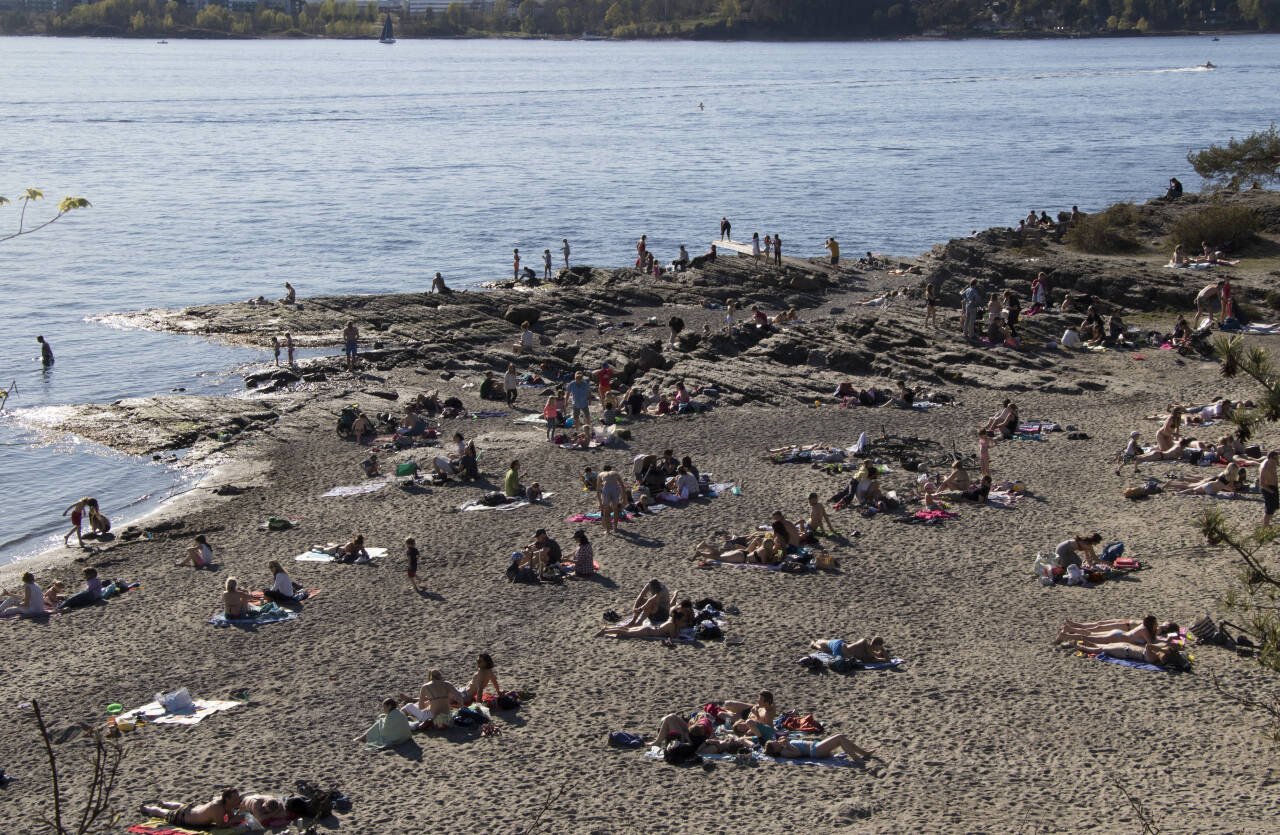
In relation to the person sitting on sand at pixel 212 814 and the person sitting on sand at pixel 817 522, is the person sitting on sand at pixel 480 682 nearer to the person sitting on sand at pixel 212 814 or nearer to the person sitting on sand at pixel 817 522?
the person sitting on sand at pixel 212 814

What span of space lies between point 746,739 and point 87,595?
10575 millimetres

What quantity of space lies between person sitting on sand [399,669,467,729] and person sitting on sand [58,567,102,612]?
6856 mm

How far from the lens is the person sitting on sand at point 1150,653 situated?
45.8 feet

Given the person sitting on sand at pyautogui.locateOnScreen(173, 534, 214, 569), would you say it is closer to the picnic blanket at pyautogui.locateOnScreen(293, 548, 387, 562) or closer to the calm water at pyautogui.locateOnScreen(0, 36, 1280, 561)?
the picnic blanket at pyautogui.locateOnScreen(293, 548, 387, 562)

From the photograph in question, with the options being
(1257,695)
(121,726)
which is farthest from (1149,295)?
(121,726)

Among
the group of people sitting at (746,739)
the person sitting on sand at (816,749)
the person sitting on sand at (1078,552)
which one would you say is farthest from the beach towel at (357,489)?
the person sitting on sand at (1078,552)

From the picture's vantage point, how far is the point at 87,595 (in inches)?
695

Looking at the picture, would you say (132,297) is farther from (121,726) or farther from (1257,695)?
(1257,695)

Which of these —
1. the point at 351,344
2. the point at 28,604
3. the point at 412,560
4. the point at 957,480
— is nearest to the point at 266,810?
the point at 412,560

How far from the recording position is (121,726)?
1358cm

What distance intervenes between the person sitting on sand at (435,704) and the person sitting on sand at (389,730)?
339 millimetres

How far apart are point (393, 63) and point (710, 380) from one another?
16775 cm

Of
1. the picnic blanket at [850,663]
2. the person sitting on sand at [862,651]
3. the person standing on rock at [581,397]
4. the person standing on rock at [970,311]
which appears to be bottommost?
the picnic blanket at [850,663]

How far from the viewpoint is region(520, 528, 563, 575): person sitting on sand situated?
17516mm
